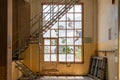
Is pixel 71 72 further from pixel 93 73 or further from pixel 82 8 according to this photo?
pixel 82 8

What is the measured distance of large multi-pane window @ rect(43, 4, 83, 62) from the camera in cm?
1234

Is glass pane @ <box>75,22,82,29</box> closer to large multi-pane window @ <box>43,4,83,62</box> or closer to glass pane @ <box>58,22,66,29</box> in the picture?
large multi-pane window @ <box>43,4,83,62</box>

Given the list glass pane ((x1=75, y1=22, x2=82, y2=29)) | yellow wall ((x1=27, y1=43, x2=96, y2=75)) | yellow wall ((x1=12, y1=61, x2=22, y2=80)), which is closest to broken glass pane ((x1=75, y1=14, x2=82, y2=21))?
glass pane ((x1=75, y1=22, x2=82, y2=29))

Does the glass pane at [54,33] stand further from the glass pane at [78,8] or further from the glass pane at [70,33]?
the glass pane at [78,8]

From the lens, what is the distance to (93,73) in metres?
11.3

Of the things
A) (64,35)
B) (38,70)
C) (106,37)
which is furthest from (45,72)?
(106,37)

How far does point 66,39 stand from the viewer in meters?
12.4

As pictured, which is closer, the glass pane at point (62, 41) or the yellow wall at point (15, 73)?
the yellow wall at point (15, 73)

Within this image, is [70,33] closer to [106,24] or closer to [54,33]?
[54,33]

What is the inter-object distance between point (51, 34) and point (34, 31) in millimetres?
938

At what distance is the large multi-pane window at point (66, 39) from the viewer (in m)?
12.3
